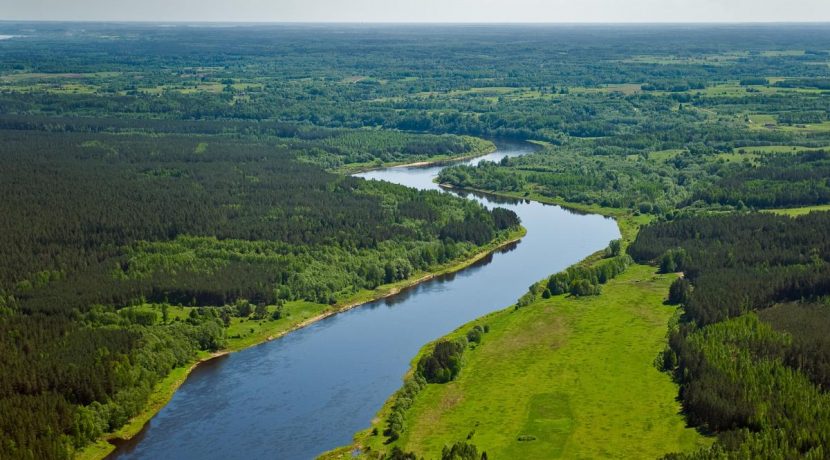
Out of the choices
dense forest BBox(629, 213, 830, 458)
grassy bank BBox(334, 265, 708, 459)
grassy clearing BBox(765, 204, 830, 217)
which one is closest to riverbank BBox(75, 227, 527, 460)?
grassy bank BBox(334, 265, 708, 459)

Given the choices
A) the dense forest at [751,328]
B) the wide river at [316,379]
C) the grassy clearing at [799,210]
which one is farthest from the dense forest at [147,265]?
the grassy clearing at [799,210]

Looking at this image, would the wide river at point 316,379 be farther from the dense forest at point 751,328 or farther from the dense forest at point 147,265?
the dense forest at point 751,328

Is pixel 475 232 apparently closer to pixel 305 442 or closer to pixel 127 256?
pixel 127 256

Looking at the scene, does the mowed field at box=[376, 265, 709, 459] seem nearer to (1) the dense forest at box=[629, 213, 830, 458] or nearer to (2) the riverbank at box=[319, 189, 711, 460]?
(2) the riverbank at box=[319, 189, 711, 460]

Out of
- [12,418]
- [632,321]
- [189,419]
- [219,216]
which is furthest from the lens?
[219,216]

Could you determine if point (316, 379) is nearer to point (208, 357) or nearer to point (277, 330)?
point (208, 357)

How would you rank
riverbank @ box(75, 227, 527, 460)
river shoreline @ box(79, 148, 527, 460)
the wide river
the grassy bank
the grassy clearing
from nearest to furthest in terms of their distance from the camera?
the grassy bank
river shoreline @ box(79, 148, 527, 460)
the wide river
riverbank @ box(75, 227, 527, 460)
the grassy clearing

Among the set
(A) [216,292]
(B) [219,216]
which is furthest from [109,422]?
(B) [219,216]
